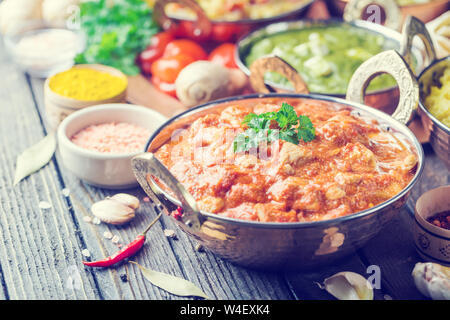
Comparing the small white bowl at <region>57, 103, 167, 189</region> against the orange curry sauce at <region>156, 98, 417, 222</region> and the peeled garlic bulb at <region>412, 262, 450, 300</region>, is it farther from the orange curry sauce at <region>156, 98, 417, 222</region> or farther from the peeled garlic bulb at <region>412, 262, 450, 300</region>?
the peeled garlic bulb at <region>412, 262, 450, 300</region>

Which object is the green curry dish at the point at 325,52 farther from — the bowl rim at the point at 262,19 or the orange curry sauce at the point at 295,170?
the orange curry sauce at the point at 295,170

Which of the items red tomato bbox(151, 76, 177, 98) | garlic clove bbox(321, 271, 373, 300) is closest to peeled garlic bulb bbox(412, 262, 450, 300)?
garlic clove bbox(321, 271, 373, 300)

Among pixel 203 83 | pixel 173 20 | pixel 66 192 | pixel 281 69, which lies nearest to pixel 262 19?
pixel 173 20

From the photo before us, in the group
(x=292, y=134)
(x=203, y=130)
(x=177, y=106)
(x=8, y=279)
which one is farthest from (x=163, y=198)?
(x=177, y=106)

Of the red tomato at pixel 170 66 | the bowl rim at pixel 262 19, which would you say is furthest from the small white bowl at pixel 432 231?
the bowl rim at pixel 262 19

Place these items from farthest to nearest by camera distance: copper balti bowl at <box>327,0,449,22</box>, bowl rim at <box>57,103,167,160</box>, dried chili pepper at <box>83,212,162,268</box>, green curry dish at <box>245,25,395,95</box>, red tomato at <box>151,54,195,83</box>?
copper balti bowl at <box>327,0,449,22</box> → red tomato at <box>151,54,195,83</box> → green curry dish at <box>245,25,395,95</box> → bowl rim at <box>57,103,167,160</box> → dried chili pepper at <box>83,212,162,268</box>

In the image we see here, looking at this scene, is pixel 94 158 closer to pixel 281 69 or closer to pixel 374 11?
pixel 281 69
